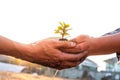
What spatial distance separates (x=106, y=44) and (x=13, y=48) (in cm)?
34

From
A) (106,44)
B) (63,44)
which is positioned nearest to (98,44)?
(106,44)

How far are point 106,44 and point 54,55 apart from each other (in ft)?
0.66

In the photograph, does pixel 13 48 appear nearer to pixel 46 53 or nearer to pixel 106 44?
pixel 46 53

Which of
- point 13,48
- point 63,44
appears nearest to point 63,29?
point 63,44

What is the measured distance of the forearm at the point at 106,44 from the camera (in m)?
0.99

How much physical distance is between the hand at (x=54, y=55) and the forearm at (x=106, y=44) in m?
0.05

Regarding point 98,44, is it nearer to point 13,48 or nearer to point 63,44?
point 63,44

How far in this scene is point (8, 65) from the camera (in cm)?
296

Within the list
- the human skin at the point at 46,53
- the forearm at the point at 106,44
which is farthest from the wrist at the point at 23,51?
the forearm at the point at 106,44

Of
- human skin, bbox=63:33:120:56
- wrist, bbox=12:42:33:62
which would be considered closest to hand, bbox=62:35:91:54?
human skin, bbox=63:33:120:56

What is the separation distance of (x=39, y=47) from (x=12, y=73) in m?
2.06

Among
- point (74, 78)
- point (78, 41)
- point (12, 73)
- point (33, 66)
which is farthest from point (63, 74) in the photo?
point (78, 41)

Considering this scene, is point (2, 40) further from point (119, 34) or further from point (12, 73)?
point (12, 73)

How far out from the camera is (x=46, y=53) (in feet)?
3.31
